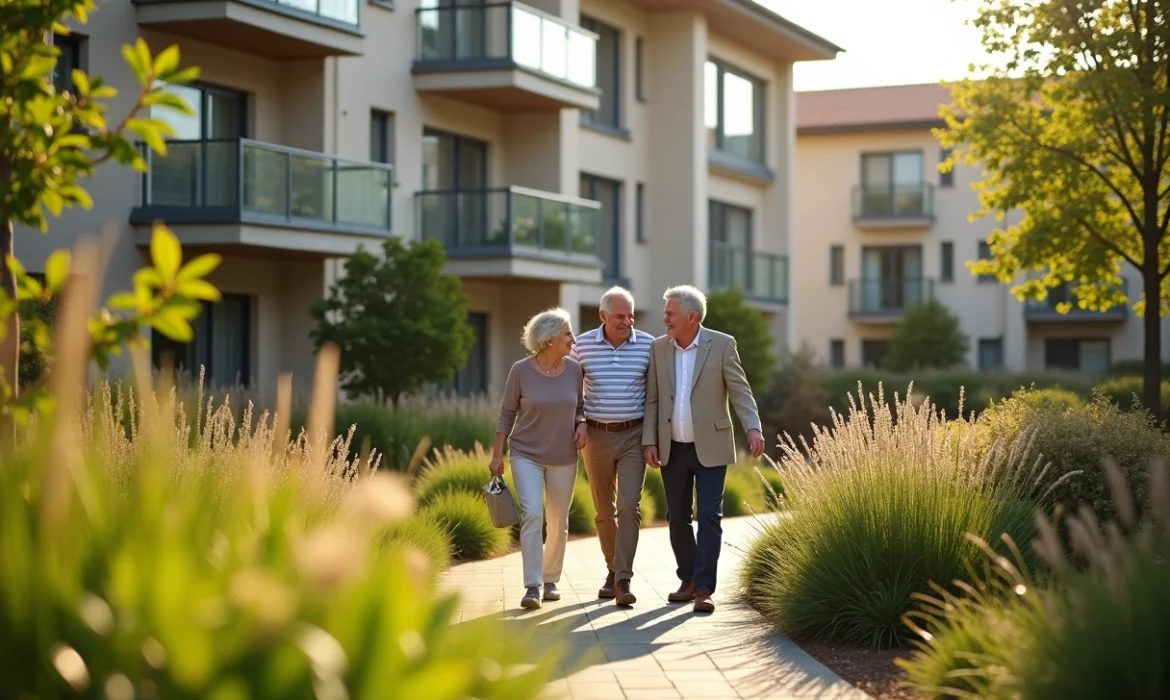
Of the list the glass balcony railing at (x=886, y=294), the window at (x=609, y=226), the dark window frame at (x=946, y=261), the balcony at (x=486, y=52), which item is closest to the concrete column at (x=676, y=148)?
the window at (x=609, y=226)

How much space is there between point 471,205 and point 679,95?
28.6ft

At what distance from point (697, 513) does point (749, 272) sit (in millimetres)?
28059

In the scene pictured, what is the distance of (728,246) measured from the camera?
37250 millimetres

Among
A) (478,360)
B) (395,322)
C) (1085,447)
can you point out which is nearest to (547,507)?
(1085,447)

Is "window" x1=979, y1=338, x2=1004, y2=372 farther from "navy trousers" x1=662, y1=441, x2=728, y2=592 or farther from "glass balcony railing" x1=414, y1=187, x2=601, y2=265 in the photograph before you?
"navy trousers" x1=662, y1=441, x2=728, y2=592

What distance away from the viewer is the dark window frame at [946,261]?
53.2 m

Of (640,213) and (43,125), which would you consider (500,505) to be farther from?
(640,213)

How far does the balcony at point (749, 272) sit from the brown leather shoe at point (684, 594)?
2446cm

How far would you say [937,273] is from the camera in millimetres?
53250

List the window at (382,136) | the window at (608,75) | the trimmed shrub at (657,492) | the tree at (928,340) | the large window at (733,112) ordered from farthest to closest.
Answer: the tree at (928,340), the large window at (733,112), the window at (608,75), the window at (382,136), the trimmed shrub at (657,492)

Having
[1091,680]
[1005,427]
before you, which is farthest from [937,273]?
[1091,680]

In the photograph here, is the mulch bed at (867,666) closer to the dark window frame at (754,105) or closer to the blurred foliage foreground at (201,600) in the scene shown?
the blurred foliage foreground at (201,600)

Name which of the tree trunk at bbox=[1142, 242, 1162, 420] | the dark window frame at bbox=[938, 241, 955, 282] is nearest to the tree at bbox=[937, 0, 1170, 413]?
the tree trunk at bbox=[1142, 242, 1162, 420]

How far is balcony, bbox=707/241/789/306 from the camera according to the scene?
36.7 metres
